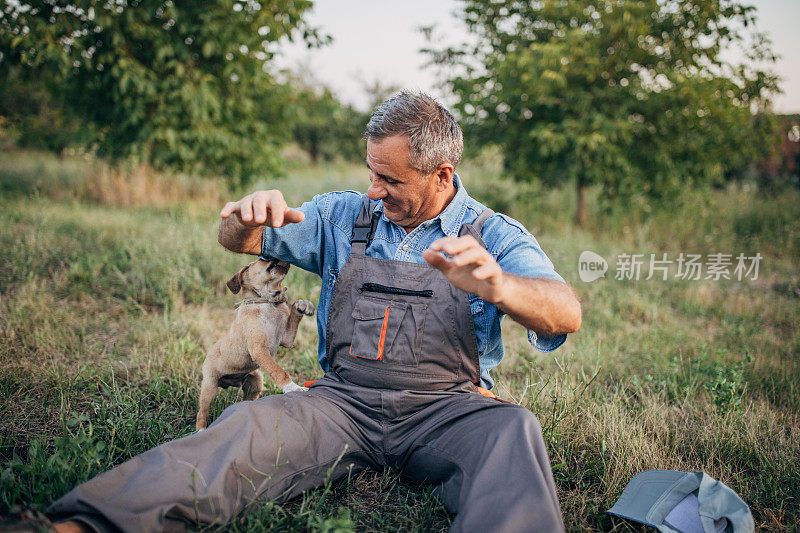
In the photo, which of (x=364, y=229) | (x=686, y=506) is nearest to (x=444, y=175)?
(x=364, y=229)

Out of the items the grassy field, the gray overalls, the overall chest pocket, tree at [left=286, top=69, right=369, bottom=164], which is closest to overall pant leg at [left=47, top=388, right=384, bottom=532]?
the gray overalls

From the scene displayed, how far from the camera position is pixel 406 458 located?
2152 mm

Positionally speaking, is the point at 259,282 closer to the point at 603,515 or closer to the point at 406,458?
the point at 406,458

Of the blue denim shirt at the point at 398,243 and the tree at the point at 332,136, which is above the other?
the tree at the point at 332,136

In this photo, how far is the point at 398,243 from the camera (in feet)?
7.77

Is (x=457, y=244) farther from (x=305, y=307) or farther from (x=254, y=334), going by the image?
(x=254, y=334)

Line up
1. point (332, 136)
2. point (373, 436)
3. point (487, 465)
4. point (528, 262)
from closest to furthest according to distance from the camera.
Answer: point (487, 465), point (528, 262), point (373, 436), point (332, 136)

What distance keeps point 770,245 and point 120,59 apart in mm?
9389

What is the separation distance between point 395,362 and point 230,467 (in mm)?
741

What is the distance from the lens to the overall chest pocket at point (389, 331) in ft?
6.96

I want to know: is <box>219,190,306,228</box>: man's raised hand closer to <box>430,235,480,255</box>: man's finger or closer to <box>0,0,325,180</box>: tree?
<box>430,235,480,255</box>: man's finger

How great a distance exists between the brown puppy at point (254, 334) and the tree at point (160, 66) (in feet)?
16.0

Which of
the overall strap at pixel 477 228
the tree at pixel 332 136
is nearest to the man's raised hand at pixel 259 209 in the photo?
the overall strap at pixel 477 228

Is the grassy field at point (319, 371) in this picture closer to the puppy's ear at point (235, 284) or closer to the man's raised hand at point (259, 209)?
the puppy's ear at point (235, 284)
